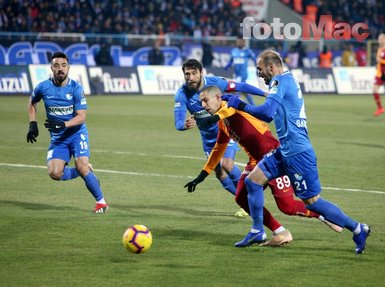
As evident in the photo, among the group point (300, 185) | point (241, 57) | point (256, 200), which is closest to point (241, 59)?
point (241, 57)

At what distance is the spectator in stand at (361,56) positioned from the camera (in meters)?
40.6

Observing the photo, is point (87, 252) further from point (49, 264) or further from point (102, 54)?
point (102, 54)

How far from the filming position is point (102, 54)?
116 ft

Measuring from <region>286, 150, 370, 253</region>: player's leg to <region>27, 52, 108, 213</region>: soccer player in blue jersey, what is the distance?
11.8 feet

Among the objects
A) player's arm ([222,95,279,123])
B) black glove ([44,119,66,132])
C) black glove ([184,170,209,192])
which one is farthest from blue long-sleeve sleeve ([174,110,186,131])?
player's arm ([222,95,279,123])

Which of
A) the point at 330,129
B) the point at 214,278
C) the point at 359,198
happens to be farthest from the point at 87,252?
the point at 330,129

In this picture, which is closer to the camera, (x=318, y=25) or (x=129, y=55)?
(x=129, y=55)

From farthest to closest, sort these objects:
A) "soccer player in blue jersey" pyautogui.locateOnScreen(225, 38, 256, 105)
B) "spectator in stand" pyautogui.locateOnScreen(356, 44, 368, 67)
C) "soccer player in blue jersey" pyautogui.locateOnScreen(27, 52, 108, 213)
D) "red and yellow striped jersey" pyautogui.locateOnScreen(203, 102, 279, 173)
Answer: "spectator in stand" pyautogui.locateOnScreen(356, 44, 368, 67) → "soccer player in blue jersey" pyautogui.locateOnScreen(225, 38, 256, 105) → "soccer player in blue jersey" pyautogui.locateOnScreen(27, 52, 108, 213) → "red and yellow striped jersey" pyautogui.locateOnScreen(203, 102, 279, 173)

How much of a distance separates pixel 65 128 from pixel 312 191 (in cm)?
418

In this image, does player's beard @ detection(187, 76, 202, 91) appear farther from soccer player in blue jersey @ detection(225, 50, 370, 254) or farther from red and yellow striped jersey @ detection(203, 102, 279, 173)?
soccer player in blue jersey @ detection(225, 50, 370, 254)

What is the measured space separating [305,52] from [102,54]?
10.6 m

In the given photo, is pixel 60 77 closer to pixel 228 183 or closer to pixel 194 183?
pixel 228 183

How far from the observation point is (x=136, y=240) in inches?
335

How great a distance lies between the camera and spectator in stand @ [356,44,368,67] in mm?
40625
